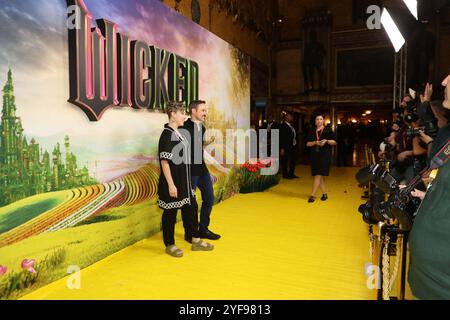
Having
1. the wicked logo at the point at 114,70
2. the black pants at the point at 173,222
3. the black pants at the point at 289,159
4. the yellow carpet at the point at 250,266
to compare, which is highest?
the wicked logo at the point at 114,70

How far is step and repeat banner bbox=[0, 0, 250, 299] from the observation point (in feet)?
8.93

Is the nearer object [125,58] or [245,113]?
[125,58]

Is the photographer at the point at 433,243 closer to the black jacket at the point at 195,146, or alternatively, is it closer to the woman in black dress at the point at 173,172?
the woman in black dress at the point at 173,172

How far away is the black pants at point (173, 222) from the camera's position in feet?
11.9

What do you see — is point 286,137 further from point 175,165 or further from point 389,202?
point 389,202

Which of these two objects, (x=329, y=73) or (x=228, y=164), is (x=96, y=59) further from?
(x=329, y=73)

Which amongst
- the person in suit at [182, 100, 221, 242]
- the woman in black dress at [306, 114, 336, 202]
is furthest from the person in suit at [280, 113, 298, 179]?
the person in suit at [182, 100, 221, 242]

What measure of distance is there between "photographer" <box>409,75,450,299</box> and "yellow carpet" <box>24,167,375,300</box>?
1484mm

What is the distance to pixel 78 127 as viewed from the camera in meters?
3.31

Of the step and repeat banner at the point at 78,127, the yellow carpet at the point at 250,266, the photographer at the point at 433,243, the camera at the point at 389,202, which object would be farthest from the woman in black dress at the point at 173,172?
the photographer at the point at 433,243

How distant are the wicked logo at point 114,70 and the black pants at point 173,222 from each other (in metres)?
1.21

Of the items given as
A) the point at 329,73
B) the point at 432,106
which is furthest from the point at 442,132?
the point at 329,73
